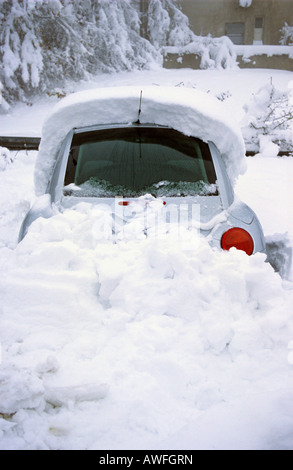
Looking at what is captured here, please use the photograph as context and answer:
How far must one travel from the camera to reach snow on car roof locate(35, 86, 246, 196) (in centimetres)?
308

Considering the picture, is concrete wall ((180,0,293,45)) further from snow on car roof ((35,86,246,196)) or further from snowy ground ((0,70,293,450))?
snowy ground ((0,70,293,450))

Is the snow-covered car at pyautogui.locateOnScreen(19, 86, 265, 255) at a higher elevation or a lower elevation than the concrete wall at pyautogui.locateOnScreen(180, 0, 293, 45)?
lower

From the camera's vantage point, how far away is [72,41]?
1806cm

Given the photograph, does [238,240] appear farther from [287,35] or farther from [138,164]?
[287,35]

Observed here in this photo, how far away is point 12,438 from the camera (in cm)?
162

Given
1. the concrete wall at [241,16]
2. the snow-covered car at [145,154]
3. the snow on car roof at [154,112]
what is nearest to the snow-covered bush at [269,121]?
the snow on car roof at [154,112]

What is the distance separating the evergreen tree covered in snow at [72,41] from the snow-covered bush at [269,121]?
979 centimetres

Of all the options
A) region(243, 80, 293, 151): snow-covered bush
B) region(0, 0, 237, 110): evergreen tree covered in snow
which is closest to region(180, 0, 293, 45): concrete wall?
region(0, 0, 237, 110): evergreen tree covered in snow

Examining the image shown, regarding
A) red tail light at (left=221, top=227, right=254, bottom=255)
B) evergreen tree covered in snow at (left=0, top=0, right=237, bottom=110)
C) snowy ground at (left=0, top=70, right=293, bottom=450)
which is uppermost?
evergreen tree covered in snow at (left=0, top=0, right=237, bottom=110)

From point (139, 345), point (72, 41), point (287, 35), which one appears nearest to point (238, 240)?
point (139, 345)

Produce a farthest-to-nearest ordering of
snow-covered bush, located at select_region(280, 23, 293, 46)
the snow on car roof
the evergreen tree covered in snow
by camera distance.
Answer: snow-covered bush, located at select_region(280, 23, 293, 46), the evergreen tree covered in snow, the snow on car roof

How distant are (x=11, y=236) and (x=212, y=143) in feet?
10.4

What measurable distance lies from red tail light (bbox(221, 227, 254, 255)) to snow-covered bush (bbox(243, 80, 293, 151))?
29.3 feet
